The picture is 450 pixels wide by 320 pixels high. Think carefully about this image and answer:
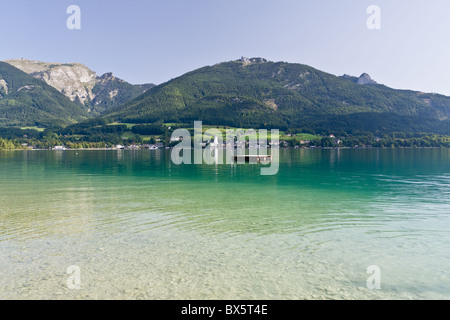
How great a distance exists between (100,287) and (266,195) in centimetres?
2159

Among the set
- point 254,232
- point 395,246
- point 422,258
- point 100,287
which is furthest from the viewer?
point 254,232

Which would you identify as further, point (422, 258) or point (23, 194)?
point (23, 194)

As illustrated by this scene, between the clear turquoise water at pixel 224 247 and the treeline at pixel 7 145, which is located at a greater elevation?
the treeline at pixel 7 145

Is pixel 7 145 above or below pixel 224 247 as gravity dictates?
above

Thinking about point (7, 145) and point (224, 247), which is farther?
point (7, 145)

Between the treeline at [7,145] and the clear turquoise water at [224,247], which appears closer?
the clear turquoise water at [224,247]

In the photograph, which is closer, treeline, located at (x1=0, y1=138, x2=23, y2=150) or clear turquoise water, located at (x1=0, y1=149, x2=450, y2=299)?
clear turquoise water, located at (x1=0, y1=149, x2=450, y2=299)

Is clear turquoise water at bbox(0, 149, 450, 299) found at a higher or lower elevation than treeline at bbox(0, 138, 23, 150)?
lower

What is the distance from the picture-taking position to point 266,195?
1208 inches

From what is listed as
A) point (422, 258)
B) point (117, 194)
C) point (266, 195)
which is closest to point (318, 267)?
point (422, 258)

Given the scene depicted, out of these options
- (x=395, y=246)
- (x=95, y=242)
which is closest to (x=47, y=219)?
(x=95, y=242)
